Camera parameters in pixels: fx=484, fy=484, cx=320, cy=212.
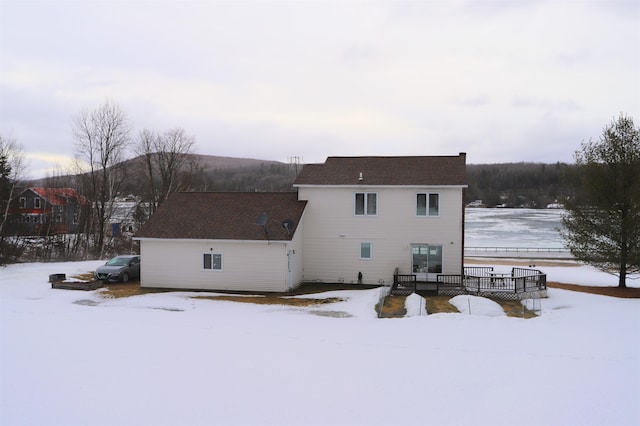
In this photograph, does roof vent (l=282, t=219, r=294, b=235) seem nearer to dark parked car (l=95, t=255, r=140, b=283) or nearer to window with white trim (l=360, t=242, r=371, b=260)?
window with white trim (l=360, t=242, r=371, b=260)

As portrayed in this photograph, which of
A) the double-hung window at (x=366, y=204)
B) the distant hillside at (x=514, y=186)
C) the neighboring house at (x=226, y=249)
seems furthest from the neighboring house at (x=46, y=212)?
the distant hillside at (x=514, y=186)

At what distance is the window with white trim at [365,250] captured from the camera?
78.5 ft

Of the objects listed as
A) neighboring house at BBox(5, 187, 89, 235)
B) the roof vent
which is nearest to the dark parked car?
the roof vent

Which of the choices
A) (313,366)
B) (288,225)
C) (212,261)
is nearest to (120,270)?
(212,261)

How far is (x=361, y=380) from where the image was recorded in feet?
36.6

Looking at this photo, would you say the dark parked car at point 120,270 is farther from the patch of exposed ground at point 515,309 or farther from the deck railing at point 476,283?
the patch of exposed ground at point 515,309

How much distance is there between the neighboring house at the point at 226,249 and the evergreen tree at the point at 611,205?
14034mm

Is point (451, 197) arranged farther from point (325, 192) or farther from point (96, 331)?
point (96, 331)

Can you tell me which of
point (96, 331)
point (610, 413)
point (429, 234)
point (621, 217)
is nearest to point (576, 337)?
point (610, 413)

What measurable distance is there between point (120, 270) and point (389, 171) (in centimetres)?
1467

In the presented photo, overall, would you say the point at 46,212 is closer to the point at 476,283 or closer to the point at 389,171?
the point at 389,171

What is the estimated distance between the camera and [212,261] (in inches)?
895

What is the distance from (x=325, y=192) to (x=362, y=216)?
222 centimetres

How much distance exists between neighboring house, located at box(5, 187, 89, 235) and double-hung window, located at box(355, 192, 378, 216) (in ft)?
90.6
